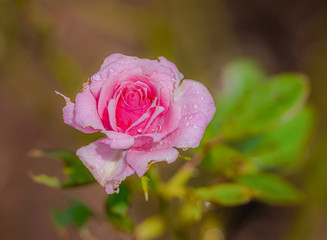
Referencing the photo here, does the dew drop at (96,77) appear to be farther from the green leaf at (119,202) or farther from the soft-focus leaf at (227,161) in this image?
the soft-focus leaf at (227,161)

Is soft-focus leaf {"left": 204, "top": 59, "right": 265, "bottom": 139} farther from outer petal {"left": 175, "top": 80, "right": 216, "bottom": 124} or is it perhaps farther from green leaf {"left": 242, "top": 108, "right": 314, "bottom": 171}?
outer petal {"left": 175, "top": 80, "right": 216, "bottom": 124}

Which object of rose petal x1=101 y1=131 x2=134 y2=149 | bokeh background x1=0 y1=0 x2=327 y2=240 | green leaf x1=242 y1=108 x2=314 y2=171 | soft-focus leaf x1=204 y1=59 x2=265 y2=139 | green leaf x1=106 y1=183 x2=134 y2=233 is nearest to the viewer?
rose petal x1=101 y1=131 x2=134 y2=149

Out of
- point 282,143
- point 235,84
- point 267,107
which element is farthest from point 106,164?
point 235,84

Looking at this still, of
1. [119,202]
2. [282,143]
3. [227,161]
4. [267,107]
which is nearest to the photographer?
[119,202]

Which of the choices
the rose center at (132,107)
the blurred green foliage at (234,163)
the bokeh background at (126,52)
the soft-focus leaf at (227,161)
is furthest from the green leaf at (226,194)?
the bokeh background at (126,52)

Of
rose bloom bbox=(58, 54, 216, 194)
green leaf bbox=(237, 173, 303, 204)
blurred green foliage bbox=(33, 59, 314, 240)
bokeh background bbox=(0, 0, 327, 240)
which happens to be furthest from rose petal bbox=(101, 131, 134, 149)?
bokeh background bbox=(0, 0, 327, 240)

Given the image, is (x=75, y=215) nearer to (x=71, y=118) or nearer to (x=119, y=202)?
(x=119, y=202)
